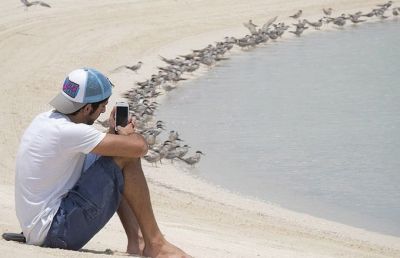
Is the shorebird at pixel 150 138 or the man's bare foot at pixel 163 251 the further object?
the shorebird at pixel 150 138

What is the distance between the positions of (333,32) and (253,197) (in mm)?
16254

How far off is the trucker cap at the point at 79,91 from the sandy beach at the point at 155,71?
0.86 metres

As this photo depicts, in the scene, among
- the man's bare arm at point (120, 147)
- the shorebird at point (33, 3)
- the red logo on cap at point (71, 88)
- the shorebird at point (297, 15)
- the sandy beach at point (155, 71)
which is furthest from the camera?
the shorebird at point (297, 15)

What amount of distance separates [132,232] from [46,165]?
777 millimetres

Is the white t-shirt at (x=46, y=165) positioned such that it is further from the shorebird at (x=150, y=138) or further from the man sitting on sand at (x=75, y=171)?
the shorebird at (x=150, y=138)

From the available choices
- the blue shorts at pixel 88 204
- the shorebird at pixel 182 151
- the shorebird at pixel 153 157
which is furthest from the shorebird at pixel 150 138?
the blue shorts at pixel 88 204

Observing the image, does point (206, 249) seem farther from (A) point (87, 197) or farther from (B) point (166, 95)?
(B) point (166, 95)

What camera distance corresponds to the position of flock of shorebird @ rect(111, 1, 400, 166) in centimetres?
1447

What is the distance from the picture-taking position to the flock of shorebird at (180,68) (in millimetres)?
14484

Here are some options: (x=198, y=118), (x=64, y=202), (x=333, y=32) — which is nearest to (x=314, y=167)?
(x=198, y=118)

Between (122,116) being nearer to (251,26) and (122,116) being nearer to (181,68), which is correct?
(181,68)

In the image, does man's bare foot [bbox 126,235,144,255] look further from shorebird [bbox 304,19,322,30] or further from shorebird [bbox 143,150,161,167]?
shorebird [bbox 304,19,322,30]

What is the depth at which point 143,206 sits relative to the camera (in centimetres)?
630

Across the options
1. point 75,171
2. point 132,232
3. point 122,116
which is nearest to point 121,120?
point 122,116
